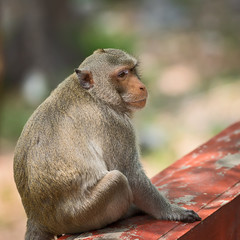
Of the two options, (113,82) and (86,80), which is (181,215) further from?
(86,80)

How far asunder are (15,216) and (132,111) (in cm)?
535

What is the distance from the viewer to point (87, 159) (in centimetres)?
414

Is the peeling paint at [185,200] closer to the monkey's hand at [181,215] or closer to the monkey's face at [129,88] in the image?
the monkey's hand at [181,215]

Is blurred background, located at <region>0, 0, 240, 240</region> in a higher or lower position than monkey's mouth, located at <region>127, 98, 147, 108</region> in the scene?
higher

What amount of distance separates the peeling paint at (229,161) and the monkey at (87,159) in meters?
0.87

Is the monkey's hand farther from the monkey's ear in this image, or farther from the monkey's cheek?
the monkey's ear

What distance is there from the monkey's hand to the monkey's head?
86 cm

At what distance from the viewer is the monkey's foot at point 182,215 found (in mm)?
3984

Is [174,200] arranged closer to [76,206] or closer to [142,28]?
[76,206]

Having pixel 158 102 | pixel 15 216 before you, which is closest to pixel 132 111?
pixel 15 216

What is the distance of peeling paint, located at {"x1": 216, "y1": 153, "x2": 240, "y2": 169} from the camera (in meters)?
4.93

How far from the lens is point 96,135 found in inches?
168

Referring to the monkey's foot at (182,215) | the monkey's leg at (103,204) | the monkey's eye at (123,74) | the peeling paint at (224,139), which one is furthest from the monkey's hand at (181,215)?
the peeling paint at (224,139)

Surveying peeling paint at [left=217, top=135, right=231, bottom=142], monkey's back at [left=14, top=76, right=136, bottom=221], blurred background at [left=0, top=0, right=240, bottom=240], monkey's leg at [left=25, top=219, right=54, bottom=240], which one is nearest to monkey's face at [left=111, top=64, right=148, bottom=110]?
monkey's back at [left=14, top=76, right=136, bottom=221]
